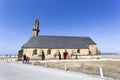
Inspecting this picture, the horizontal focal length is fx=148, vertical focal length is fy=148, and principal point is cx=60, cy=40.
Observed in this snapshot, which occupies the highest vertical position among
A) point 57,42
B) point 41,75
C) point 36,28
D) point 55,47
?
point 36,28

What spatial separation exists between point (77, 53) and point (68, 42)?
15.9 feet

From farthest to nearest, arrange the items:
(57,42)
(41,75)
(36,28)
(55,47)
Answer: (36,28) → (57,42) → (55,47) → (41,75)

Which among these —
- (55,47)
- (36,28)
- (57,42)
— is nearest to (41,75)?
(55,47)

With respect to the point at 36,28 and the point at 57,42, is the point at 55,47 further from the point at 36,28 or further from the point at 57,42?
the point at 36,28

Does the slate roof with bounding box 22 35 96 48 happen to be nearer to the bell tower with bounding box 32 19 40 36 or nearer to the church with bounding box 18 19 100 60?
the church with bounding box 18 19 100 60

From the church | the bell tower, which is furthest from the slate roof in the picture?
the bell tower

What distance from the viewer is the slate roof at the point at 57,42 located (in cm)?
4500

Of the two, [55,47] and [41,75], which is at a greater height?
[55,47]

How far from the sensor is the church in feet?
143

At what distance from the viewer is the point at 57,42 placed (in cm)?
4797

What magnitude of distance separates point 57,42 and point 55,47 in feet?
9.41

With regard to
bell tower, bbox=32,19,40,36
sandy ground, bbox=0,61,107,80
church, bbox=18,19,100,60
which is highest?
bell tower, bbox=32,19,40,36

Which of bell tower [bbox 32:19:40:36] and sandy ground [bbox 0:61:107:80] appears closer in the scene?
sandy ground [bbox 0:61:107:80]

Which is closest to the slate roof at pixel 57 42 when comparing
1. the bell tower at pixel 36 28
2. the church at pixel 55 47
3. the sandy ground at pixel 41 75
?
the church at pixel 55 47
